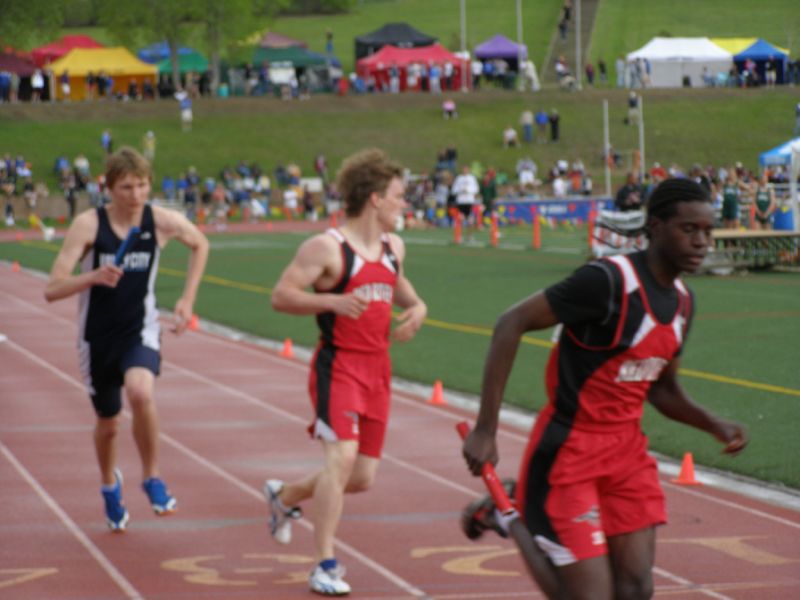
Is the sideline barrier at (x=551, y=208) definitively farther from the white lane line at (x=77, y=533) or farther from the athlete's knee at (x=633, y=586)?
the athlete's knee at (x=633, y=586)

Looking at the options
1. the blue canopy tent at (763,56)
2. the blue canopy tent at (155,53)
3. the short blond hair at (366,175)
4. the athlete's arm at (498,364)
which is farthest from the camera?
the blue canopy tent at (155,53)

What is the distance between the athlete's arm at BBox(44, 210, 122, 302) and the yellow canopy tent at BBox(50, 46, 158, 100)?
216ft

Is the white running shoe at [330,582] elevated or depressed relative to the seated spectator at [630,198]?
depressed

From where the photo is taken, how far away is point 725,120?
5100 cm

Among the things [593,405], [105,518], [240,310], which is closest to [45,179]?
[240,310]

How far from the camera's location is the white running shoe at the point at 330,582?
6992 mm

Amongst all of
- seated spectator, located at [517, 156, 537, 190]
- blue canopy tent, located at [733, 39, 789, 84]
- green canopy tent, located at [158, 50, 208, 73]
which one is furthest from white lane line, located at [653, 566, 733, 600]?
green canopy tent, located at [158, 50, 208, 73]

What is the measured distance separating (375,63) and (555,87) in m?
8.24

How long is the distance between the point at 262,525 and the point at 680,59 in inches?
1458

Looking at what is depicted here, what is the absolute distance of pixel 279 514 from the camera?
24.7 ft

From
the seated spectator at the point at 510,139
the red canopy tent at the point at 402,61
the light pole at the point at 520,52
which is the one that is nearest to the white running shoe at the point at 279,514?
the light pole at the point at 520,52

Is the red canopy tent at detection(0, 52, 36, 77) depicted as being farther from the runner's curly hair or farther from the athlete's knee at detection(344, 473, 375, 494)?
the runner's curly hair

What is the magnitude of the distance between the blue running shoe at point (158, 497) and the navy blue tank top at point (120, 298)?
0.71 metres

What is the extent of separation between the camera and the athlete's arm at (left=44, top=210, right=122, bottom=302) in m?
7.96
